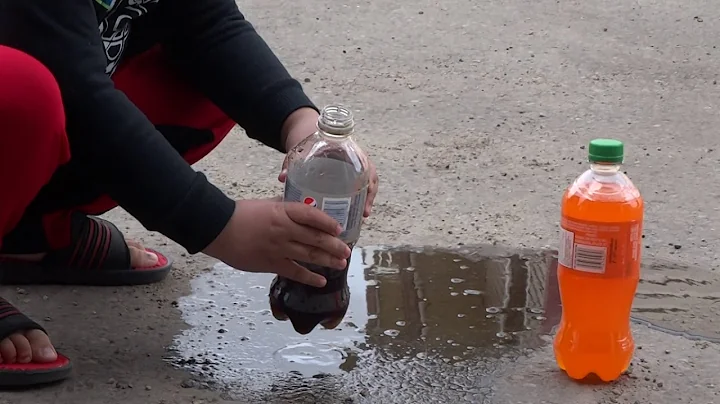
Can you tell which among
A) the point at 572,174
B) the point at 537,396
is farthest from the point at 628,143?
the point at 537,396

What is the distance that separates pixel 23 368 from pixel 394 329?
2.99 ft

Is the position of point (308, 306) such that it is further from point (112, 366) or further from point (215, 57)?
point (215, 57)

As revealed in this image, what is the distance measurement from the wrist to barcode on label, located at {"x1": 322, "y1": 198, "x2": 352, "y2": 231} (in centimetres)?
41

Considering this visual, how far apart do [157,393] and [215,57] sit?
873 mm

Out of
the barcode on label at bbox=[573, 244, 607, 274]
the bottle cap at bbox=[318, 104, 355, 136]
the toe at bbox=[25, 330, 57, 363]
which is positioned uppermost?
the bottle cap at bbox=[318, 104, 355, 136]

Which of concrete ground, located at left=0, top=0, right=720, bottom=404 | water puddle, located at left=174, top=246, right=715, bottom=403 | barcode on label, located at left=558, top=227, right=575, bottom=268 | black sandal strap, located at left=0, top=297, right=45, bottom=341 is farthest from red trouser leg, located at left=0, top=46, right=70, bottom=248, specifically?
barcode on label, located at left=558, top=227, right=575, bottom=268

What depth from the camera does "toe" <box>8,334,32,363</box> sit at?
2.38 meters

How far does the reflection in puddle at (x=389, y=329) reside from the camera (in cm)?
252

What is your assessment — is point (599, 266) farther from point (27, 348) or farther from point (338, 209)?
point (27, 348)

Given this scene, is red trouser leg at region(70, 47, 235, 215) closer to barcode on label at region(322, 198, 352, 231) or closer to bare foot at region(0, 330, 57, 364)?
bare foot at region(0, 330, 57, 364)

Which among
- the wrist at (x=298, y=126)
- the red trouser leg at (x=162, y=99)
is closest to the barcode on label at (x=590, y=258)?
the wrist at (x=298, y=126)

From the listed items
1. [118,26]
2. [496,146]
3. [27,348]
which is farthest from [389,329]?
[496,146]

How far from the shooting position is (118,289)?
2930 mm

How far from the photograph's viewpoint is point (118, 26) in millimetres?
2557
